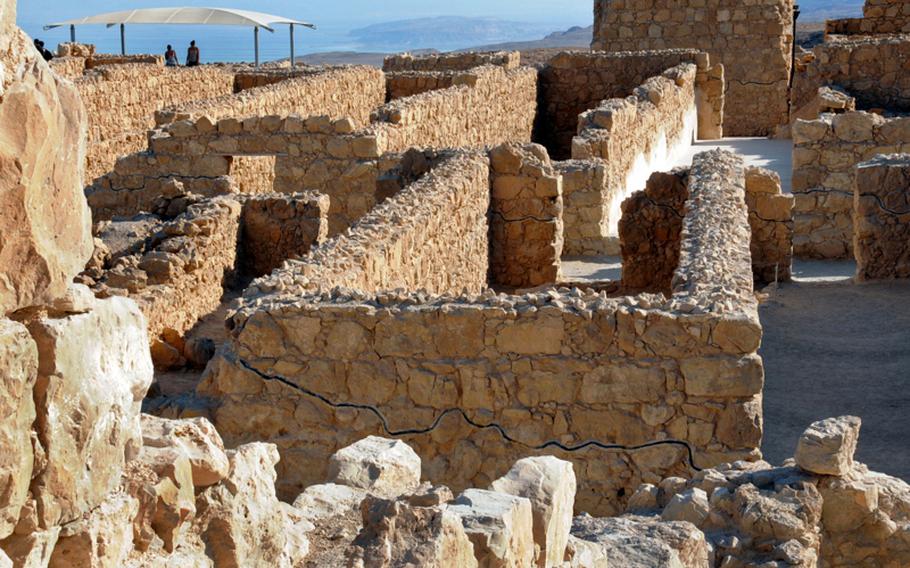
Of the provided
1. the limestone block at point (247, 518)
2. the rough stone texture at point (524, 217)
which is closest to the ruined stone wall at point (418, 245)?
the rough stone texture at point (524, 217)

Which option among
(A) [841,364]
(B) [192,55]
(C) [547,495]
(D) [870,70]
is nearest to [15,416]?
(C) [547,495]

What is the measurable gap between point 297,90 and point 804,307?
8.69 meters

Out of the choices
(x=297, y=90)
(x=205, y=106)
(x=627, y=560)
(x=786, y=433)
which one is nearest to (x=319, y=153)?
(x=205, y=106)

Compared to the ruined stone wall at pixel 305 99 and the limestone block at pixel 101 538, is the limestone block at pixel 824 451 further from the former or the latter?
the ruined stone wall at pixel 305 99

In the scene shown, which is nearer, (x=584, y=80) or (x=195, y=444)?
(x=195, y=444)

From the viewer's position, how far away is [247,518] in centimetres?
321

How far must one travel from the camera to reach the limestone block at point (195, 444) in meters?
3.11

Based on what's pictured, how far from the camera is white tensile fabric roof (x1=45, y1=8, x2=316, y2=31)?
37.6 meters

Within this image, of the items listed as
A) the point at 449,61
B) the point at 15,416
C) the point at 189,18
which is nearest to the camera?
the point at 15,416

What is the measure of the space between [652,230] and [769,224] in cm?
109

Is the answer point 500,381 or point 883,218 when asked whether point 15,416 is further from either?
point 883,218

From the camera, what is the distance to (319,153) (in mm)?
14461

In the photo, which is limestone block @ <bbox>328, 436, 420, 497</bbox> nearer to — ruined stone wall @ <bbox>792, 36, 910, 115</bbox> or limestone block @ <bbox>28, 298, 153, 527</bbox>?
limestone block @ <bbox>28, 298, 153, 527</bbox>

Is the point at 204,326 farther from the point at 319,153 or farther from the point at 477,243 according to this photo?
the point at 319,153
